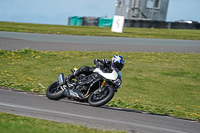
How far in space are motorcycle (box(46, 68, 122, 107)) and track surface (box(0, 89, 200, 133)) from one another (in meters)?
0.24

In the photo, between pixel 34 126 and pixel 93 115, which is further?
pixel 93 115

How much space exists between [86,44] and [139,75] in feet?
25.9

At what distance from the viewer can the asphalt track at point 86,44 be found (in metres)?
19.6

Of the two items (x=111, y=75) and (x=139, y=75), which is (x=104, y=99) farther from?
(x=139, y=75)

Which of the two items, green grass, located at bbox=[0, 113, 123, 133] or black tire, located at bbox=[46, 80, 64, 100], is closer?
green grass, located at bbox=[0, 113, 123, 133]

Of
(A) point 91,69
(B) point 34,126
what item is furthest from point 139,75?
(B) point 34,126

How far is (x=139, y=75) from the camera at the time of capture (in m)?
14.6

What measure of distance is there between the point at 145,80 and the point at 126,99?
11.6 ft

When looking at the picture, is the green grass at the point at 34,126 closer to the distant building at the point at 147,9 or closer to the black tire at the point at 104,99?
the black tire at the point at 104,99

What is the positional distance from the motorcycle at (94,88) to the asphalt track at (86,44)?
10.9m

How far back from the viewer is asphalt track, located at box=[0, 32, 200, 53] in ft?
64.3

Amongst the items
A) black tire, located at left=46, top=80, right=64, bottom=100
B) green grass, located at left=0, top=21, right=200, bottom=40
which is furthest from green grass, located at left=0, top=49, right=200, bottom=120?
green grass, located at left=0, top=21, right=200, bottom=40

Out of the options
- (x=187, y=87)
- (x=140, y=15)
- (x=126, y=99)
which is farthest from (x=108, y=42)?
Result: (x=140, y=15)

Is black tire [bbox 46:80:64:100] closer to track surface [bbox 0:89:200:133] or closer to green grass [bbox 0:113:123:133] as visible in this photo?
track surface [bbox 0:89:200:133]
